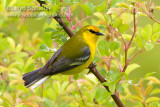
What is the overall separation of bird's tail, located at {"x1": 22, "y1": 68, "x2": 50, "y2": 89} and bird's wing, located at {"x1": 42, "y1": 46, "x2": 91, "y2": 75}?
0.06m

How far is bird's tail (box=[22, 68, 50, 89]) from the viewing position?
2.04m

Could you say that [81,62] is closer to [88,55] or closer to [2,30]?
[88,55]

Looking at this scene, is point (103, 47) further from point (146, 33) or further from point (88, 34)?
point (88, 34)

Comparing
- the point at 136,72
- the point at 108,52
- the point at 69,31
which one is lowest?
the point at 136,72

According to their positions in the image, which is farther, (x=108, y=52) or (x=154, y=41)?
(x=108, y=52)

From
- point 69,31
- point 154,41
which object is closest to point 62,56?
point 69,31

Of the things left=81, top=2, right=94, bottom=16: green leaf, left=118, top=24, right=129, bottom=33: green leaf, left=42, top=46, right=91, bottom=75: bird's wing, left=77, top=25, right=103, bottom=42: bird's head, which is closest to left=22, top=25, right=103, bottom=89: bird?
left=42, top=46, right=91, bottom=75: bird's wing

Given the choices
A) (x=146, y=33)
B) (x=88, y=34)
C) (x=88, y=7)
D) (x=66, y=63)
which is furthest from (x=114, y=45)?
(x=88, y=34)

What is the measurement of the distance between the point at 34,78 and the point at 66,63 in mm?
299

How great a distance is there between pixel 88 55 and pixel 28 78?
0.53 metres

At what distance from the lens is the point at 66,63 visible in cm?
233

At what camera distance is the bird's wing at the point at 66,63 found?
7.47ft

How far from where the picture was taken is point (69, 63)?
2338 millimetres

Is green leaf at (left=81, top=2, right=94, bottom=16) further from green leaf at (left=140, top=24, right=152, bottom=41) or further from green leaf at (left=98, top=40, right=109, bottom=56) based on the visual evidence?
green leaf at (left=140, top=24, right=152, bottom=41)
